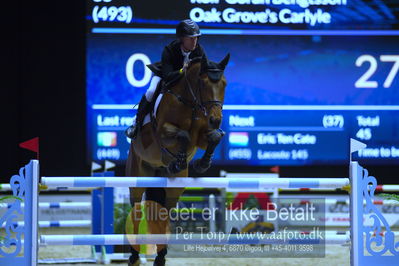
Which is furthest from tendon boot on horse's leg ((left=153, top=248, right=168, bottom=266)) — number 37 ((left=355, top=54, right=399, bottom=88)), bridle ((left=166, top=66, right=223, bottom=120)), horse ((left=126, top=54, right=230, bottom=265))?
number 37 ((left=355, top=54, right=399, bottom=88))

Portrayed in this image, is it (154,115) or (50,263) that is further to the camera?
(50,263)

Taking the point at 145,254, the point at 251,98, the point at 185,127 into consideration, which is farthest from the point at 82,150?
the point at 185,127

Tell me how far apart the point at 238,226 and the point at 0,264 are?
4400 millimetres

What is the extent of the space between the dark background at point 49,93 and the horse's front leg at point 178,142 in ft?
13.8

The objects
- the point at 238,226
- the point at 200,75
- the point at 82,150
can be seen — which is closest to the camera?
the point at 200,75

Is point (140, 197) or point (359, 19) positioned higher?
point (359, 19)

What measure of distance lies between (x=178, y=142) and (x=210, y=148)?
233 mm

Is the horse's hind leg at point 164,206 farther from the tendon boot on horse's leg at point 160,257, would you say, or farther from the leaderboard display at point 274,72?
the leaderboard display at point 274,72

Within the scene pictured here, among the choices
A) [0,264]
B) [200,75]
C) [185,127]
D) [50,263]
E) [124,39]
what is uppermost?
[124,39]

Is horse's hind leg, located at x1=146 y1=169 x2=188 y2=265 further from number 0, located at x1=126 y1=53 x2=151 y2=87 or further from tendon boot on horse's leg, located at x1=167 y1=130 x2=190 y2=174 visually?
number 0, located at x1=126 y1=53 x2=151 y2=87

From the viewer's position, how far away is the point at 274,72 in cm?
848

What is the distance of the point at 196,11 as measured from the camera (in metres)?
8.22

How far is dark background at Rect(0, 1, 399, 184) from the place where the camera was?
29.6ft

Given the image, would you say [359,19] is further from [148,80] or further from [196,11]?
[148,80]
